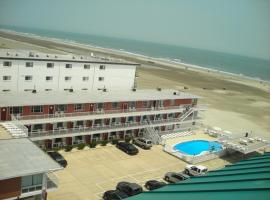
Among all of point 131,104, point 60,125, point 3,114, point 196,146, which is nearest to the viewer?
point 3,114

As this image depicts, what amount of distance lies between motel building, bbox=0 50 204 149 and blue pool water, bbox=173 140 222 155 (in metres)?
3.99

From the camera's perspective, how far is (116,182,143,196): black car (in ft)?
127

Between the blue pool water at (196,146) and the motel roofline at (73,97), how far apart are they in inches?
343

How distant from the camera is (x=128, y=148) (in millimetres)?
52312

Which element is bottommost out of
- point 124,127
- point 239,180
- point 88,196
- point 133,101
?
point 88,196

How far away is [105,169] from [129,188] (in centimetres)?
763

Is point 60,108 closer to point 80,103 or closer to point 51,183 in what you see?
point 80,103

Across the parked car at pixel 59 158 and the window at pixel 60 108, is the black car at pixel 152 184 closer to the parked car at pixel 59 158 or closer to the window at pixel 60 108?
the parked car at pixel 59 158

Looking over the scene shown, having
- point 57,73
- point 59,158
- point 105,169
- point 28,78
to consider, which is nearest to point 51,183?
point 59,158

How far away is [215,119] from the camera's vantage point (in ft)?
276

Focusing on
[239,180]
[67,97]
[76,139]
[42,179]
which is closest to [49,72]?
[67,97]

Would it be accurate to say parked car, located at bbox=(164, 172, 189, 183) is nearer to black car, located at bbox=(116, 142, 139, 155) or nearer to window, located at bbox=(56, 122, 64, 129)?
black car, located at bbox=(116, 142, 139, 155)

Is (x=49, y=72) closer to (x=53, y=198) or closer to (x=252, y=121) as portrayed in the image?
(x=53, y=198)

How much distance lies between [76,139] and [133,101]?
37.9 ft
